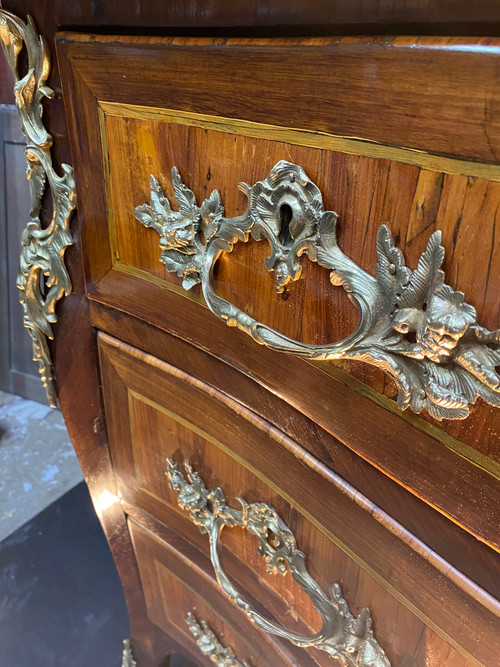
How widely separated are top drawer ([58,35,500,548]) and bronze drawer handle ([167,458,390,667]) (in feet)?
0.41

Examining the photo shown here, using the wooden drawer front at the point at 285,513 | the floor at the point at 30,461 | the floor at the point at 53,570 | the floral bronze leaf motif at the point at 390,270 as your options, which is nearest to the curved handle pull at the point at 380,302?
the floral bronze leaf motif at the point at 390,270

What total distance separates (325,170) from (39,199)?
275mm

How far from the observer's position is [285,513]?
0.39 meters

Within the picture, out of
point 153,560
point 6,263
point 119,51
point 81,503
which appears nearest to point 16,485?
point 81,503

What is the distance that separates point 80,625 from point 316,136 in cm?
95

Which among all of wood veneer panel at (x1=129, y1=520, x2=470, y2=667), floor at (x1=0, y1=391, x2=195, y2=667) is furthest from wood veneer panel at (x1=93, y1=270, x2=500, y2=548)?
floor at (x1=0, y1=391, x2=195, y2=667)

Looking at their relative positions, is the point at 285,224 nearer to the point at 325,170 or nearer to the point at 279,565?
the point at 325,170

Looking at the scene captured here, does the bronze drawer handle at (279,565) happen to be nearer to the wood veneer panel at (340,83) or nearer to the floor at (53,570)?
the wood veneer panel at (340,83)

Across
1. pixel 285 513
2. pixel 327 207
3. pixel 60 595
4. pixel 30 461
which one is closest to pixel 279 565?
pixel 285 513

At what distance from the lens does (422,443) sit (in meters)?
0.26

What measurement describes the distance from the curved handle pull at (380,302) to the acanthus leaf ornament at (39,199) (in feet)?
0.45

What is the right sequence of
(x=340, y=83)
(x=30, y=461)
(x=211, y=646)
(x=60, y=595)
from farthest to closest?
(x=30, y=461), (x=60, y=595), (x=211, y=646), (x=340, y=83)

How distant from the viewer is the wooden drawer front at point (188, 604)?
52 cm

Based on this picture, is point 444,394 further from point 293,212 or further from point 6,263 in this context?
point 6,263
